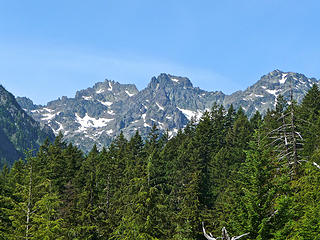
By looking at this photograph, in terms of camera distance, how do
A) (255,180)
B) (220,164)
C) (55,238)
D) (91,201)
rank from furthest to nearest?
(220,164) → (91,201) → (55,238) → (255,180)

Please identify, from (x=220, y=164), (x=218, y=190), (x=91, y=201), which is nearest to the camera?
(x=91, y=201)

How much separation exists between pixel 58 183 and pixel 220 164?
24.6 metres

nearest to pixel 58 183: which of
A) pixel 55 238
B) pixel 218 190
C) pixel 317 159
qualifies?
pixel 218 190

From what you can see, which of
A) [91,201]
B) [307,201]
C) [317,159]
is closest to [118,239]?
[307,201]

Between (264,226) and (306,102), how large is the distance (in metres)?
50.9

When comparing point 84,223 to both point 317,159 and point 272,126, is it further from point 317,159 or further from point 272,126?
point 272,126

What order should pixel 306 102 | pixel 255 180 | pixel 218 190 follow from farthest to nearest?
pixel 306 102, pixel 218 190, pixel 255 180

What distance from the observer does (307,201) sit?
16.6 metres

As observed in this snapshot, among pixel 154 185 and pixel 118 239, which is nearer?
pixel 118 239

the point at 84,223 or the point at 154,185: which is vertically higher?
the point at 154,185

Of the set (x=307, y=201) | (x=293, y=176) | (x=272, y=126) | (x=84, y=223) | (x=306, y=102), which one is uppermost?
(x=306, y=102)

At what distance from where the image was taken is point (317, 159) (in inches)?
708

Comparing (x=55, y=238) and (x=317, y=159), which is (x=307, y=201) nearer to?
(x=317, y=159)

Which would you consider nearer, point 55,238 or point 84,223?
point 55,238
